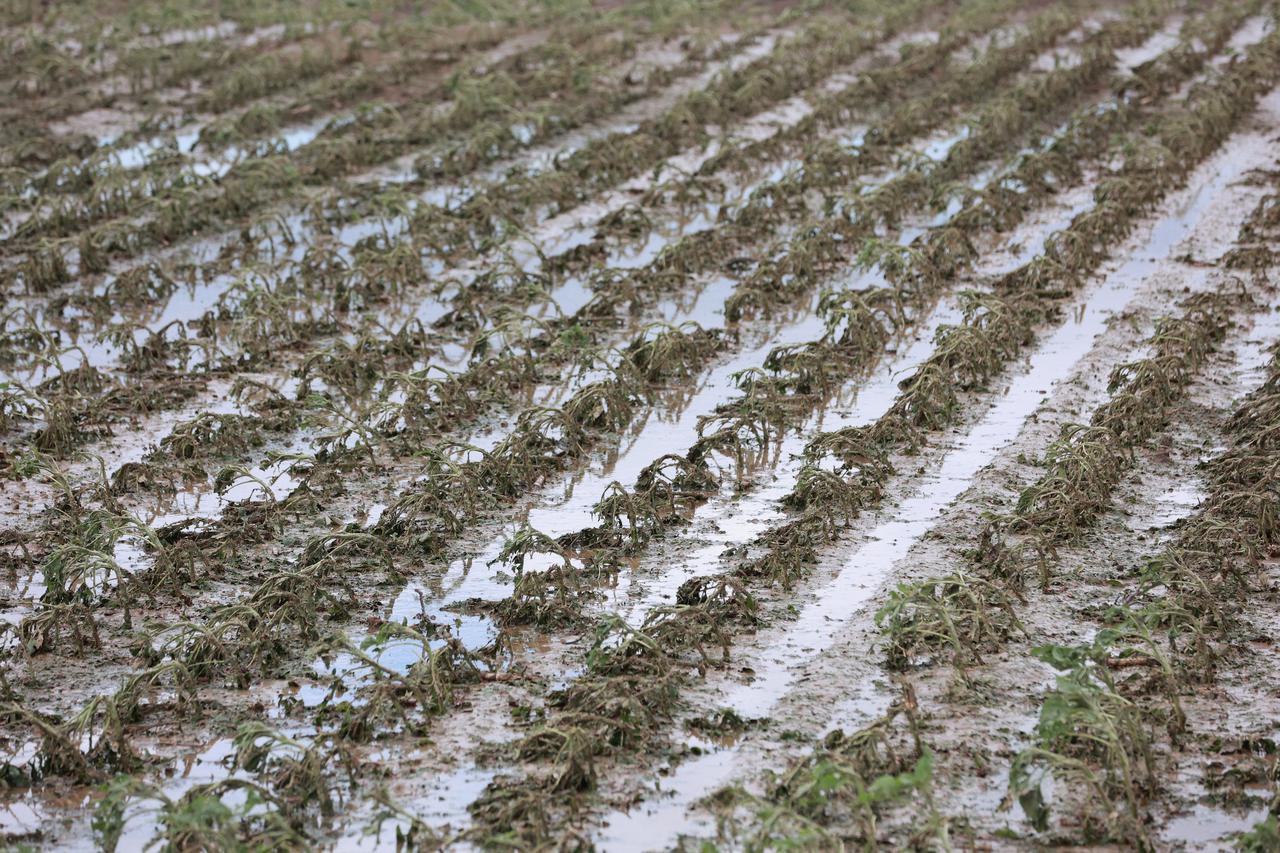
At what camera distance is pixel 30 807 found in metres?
4.96

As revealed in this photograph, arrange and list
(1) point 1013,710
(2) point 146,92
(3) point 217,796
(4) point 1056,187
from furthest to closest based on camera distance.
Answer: (2) point 146,92, (4) point 1056,187, (1) point 1013,710, (3) point 217,796

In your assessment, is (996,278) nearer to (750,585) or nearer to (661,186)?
(661,186)

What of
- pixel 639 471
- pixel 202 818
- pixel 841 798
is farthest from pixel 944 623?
pixel 202 818

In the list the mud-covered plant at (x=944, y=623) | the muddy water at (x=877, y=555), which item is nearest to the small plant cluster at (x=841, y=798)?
the muddy water at (x=877, y=555)

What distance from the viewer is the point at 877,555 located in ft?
22.3

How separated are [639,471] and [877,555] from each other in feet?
4.80

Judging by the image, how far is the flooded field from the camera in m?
5.04

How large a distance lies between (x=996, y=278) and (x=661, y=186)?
303 cm

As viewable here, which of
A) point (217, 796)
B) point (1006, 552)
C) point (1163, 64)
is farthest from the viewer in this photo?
point (1163, 64)

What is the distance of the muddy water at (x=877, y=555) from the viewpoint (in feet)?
16.1

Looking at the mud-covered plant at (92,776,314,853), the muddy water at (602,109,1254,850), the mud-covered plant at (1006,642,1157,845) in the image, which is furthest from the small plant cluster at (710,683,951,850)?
the mud-covered plant at (92,776,314,853)

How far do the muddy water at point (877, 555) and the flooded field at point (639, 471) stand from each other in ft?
0.08

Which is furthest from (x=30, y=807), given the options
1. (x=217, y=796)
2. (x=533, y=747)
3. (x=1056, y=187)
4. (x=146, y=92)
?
(x=146, y=92)

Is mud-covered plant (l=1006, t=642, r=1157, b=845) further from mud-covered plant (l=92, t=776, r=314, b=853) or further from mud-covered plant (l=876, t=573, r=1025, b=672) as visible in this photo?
mud-covered plant (l=92, t=776, r=314, b=853)
